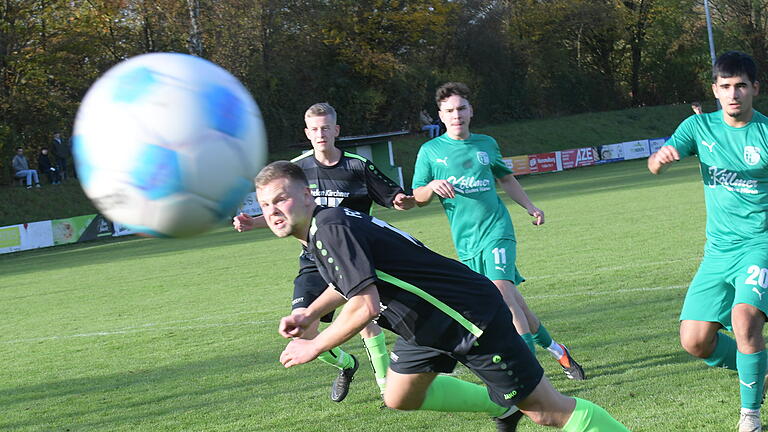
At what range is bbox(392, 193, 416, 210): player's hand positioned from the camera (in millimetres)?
5930

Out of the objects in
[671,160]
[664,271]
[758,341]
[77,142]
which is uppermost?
[77,142]

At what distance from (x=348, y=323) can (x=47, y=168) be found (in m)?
29.4

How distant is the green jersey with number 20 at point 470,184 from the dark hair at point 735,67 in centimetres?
193

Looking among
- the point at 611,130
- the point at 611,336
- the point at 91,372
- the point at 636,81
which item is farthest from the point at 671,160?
the point at 636,81

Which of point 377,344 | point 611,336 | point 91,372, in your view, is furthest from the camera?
point 91,372

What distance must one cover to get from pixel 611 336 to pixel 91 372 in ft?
14.4

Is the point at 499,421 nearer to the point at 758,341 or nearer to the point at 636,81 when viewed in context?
the point at 758,341

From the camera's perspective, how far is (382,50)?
4241 cm

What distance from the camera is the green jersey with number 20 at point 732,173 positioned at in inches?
186

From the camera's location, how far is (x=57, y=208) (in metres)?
29.6

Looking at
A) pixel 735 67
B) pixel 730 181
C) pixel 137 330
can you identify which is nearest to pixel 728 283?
pixel 730 181

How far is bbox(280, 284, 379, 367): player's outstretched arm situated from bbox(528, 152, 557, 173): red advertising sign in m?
33.7

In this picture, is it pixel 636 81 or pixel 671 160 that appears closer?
pixel 671 160

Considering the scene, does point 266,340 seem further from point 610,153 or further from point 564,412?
point 610,153
